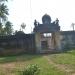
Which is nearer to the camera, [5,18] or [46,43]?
[5,18]

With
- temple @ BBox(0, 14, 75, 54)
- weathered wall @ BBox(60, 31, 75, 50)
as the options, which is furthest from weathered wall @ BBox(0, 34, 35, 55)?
weathered wall @ BBox(60, 31, 75, 50)

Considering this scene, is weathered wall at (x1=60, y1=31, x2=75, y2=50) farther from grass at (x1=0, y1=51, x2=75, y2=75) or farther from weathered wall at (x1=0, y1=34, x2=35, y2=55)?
grass at (x1=0, y1=51, x2=75, y2=75)

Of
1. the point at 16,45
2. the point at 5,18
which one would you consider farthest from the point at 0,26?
the point at 16,45

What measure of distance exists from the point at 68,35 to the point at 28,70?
24426mm

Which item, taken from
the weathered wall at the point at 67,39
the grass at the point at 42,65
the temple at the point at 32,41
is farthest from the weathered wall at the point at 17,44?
the grass at the point at 42,65

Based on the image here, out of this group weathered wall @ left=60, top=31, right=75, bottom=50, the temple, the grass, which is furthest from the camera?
weathered wall @ left=60, top=31, right=75, bottom=50

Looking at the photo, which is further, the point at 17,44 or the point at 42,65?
the point at 17,44

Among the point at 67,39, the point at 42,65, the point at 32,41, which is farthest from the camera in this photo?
the point at 67,39

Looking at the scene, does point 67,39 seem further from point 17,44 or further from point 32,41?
point 17,44

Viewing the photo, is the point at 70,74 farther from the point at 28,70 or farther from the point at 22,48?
the point at 22,48

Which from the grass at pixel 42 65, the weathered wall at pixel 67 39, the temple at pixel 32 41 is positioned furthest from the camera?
the weathered wall at pixel 67 39

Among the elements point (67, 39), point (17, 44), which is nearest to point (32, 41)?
point (17, 44)

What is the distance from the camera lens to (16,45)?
32438 mm

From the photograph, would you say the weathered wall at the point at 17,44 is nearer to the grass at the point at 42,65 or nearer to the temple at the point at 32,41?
the temple at the point at 32,41
